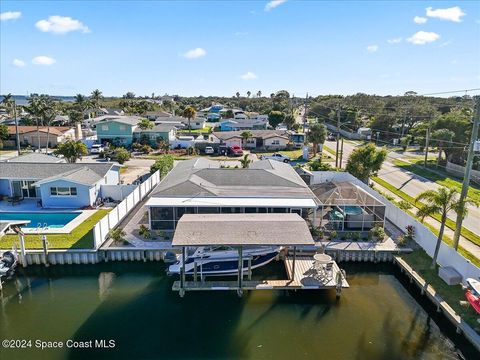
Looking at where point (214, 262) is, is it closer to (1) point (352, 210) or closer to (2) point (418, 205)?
(1) point (352, 210)

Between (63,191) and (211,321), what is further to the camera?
(63,191)

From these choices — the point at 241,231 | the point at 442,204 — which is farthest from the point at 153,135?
the point at 442,204

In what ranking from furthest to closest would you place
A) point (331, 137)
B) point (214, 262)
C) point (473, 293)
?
point (331, 137) < point (214, 262) < point (473, 293)

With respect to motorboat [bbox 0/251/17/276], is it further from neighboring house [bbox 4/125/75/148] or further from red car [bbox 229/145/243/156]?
neighboring house [bbox 4/125/75/148]

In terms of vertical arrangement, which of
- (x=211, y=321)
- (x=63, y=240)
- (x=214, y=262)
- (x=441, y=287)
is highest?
(x=214, y=262)

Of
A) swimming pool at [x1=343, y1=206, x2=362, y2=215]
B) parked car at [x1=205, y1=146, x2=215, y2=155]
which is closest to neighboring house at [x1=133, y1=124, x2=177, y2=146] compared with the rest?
parked car at [x1=205, y1=146, x2=215, y2=155]
